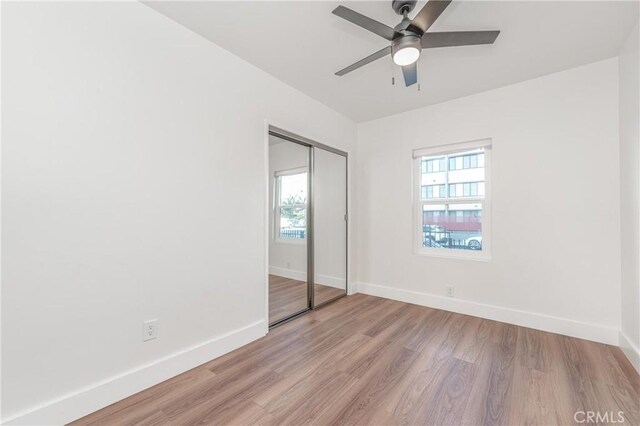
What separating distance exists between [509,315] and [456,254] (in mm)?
793

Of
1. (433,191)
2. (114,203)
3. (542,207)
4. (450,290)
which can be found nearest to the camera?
(114,203)

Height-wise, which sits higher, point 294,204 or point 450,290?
point 294,204

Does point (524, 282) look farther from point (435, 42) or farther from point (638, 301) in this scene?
point (435, 42)

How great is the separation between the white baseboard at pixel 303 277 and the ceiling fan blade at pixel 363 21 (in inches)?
88.2

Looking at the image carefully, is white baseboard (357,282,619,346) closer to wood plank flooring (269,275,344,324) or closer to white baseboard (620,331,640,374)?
white baseboard (620,331,640,374)

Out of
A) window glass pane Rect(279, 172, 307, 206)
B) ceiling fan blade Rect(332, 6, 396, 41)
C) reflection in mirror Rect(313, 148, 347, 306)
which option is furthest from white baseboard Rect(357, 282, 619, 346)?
ceiling fan blade Rect(332, 6, 396, 41)

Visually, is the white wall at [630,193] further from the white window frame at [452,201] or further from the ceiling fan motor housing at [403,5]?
the ceiling fan motor housing at [403,5]

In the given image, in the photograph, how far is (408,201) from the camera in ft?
11.6

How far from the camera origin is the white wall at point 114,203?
4.45ft

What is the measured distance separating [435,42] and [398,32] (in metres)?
0.28

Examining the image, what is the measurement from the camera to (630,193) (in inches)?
82.2

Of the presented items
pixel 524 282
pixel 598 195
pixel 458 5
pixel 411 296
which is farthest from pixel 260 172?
pixel 598 195

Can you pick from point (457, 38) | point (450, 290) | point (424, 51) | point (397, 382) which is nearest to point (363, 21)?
point (457, 38)
